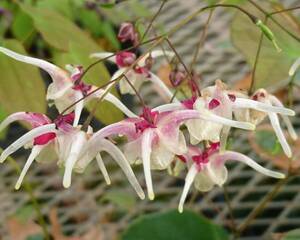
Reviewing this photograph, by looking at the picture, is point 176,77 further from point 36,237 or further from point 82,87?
point 36,237

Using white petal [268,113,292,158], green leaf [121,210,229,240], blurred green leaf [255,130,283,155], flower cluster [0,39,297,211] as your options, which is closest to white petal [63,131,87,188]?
flower cluster [0,39,297,211]

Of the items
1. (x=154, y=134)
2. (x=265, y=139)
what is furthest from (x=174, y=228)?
(x=154, y=134)

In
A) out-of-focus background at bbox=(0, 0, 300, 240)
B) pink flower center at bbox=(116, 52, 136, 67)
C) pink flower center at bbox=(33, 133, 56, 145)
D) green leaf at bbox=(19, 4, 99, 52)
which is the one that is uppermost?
green leaf at bbox=(19, 4, 99, 52)

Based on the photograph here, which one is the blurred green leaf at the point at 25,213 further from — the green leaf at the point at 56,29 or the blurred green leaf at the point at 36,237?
the green leaf at the point at 56,29

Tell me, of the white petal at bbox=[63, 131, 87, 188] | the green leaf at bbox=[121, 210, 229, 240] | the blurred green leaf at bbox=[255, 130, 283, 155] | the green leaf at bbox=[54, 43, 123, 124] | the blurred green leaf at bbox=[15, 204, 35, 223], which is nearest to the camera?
the white petal at bbox=[63, 131, 87, 188]

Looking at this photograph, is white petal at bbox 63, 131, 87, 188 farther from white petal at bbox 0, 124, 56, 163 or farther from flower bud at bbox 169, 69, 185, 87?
flower bud at bbox 169, 69, 185, 87

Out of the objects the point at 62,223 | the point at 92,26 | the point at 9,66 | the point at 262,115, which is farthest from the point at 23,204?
the point at 262,115

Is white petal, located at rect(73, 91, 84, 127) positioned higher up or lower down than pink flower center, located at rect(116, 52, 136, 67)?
higher up

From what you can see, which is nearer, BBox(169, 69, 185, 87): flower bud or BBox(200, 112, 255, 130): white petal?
BBox(200, 112, 255, 130): white petal
